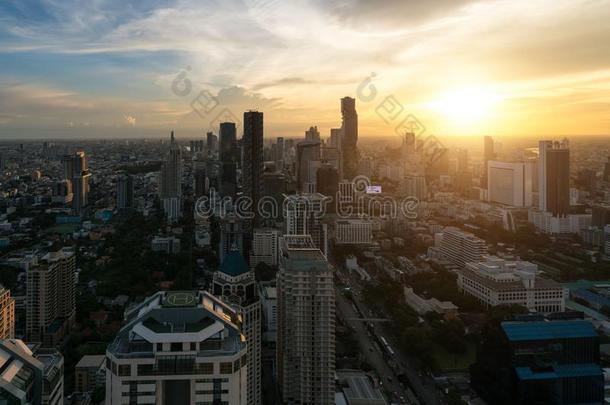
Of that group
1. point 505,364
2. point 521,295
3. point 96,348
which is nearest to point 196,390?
point 505,364

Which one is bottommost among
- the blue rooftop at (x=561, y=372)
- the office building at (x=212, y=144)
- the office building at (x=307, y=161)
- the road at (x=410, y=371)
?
the road at (x=410, y=371)

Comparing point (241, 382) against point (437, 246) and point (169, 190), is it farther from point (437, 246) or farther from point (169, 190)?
point (169, 190)

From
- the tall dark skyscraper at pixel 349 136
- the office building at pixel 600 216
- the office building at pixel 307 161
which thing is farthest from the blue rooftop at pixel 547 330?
the tall dark skyscraper at pixel 349 136

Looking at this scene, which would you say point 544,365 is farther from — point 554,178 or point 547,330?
point 554,178

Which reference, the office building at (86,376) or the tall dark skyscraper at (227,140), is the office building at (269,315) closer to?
the office building at (86,376)

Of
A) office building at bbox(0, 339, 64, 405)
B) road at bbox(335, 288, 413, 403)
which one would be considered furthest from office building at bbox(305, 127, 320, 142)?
office building at bbox(0, 339, 64, 405)

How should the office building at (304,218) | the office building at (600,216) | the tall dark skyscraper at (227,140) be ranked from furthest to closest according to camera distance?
the tall dark skyscraper at (227,140) < the office building at (600,216) < the office building at (304,218)

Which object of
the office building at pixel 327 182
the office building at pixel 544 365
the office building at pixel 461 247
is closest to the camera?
the office building at pixel 544 365

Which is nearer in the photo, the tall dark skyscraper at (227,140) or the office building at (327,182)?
the office building at (327,182)

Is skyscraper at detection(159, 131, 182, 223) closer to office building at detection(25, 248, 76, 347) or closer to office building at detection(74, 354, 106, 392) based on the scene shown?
office building at detection(25, 248, 76, 347)
